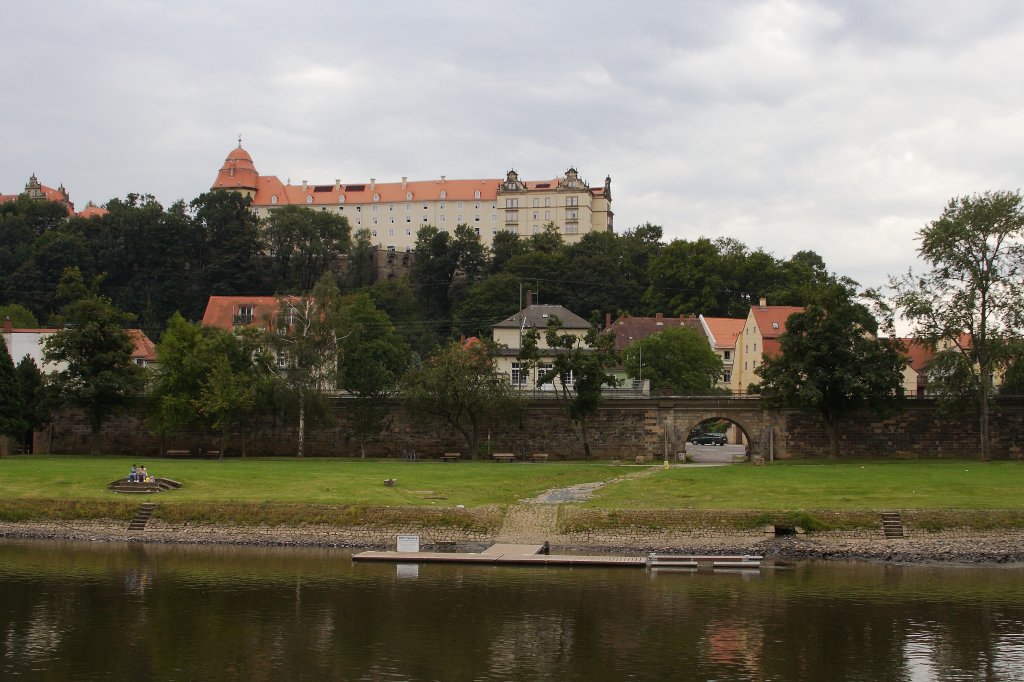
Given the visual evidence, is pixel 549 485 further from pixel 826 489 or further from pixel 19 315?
pixel 19 315

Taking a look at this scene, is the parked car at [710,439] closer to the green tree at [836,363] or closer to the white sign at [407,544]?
the green tree at [836,363]

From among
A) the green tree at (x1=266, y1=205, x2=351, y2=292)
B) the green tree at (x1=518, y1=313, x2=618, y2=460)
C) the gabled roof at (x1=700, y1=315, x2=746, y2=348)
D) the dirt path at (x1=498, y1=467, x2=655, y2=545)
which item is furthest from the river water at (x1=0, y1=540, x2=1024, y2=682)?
the green tree at (x1=266, y1=205, x2=351, y2=292)

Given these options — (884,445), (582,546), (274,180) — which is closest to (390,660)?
(582,546)

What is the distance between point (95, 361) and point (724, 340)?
59065 millimetres

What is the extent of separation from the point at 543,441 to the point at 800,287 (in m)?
50.2

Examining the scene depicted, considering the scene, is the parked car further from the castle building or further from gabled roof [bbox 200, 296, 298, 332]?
the castle building

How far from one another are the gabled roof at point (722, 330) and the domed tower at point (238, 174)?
81.7 meters

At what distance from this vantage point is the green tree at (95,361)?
211 ft

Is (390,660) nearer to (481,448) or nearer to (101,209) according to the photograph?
(481,448)

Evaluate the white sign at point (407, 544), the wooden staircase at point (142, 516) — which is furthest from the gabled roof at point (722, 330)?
the wooden staircase at point (142, 516)

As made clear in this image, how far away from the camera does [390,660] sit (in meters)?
25.2

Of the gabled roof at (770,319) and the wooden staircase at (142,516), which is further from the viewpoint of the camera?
the gabled roof at (770,319)

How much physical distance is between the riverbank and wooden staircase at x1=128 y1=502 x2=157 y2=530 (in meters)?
A: 0.35

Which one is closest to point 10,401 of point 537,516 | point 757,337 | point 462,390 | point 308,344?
point 308,344
